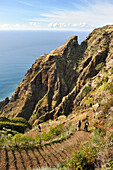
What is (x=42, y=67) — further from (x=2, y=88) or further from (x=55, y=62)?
(x=2, y=88)

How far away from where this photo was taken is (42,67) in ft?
261

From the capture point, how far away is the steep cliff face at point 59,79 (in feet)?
224

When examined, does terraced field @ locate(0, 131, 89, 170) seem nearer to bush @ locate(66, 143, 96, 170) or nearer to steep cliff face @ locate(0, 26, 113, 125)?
bush @ locate(66, 143, 96, 170)

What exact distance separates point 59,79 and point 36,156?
64131mm

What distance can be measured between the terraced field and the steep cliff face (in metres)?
52.1

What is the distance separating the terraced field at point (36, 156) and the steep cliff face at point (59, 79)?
52.1m

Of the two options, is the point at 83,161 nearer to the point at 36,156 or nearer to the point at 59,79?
the point at 36,156

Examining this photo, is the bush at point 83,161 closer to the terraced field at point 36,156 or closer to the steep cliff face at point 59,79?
the terraced field at point 36,156

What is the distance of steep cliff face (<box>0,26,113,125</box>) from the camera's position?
68250mm

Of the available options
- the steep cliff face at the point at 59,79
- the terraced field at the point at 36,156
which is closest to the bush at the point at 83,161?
the terraced field at the point at 36,156

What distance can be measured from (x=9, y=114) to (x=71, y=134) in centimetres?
6472

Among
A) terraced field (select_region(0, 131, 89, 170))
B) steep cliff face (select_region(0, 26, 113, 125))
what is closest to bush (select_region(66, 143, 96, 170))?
terraced field (select_region(0, 131, 89, 170))

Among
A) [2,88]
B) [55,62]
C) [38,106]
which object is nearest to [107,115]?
[38,106]

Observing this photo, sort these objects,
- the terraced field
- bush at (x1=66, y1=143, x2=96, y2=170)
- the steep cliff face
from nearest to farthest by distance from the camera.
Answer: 1. bush at (x1=66, y1=143, x2=96, y2=170)
2. the terraced field
3. the steep cliff face
